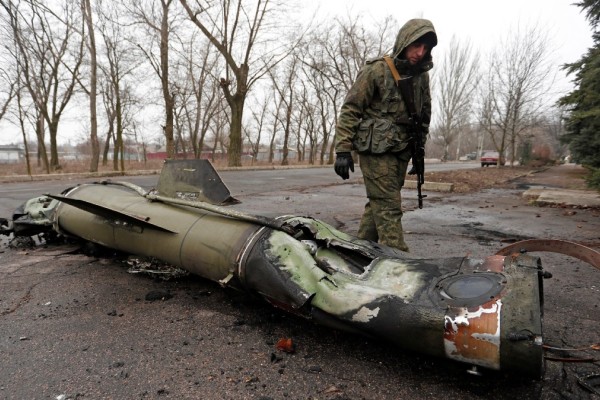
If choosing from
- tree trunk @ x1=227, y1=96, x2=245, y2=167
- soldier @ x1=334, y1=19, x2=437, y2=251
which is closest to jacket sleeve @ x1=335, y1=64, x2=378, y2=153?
soldier @ x1=334, y1=19, x2=437, y2=251

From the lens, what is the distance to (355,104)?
8.73ft

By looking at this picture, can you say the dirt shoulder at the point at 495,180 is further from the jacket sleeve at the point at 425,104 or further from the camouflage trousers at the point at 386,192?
the camouflage trousers at the point at 386,192

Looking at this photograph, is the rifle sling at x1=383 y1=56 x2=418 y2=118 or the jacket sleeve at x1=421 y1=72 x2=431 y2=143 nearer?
the rifle sling at x1=383 y1=56 x2=418 y2=118

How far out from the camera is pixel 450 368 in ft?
5.03

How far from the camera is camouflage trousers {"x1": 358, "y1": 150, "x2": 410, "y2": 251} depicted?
8.54 feet

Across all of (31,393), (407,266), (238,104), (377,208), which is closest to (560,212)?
(377,208)

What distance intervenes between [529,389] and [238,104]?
1799 cm

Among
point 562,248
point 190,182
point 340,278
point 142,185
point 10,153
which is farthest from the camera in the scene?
point 10,153

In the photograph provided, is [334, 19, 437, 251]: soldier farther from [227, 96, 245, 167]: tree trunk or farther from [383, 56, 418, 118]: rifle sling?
[227, 96, 245, 167]: tree trunk

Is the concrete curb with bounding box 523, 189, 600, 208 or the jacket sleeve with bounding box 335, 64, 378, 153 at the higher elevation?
the jacket sleeve with bounding box 335, 64, 378, 153

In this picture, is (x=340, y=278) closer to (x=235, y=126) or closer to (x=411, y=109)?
(x=411, y=109)

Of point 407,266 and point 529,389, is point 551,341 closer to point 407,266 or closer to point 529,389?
point 529,389

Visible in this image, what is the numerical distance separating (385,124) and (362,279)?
131 cm

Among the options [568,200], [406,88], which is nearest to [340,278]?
[406,88]
